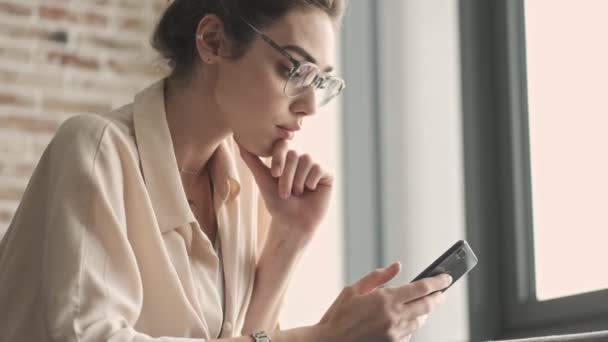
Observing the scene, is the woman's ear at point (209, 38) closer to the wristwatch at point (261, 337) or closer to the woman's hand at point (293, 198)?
the woman's hand at point (293, 198)

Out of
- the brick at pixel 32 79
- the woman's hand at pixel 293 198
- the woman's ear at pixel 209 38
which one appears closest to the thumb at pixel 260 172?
the woman's hand at pixel 293 198

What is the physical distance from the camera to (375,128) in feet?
9.17

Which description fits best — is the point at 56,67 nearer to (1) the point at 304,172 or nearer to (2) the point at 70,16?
(2) the point at 70,16

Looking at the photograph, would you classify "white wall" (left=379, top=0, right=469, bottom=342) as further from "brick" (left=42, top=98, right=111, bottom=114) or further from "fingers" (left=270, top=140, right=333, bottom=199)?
"brick" (left=42, top=98, right=111, bottom=114)

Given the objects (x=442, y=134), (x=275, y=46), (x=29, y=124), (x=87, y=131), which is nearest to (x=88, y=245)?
(x=87, y=131)

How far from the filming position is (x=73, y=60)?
299 cm

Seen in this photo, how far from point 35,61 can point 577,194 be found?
5.43ft

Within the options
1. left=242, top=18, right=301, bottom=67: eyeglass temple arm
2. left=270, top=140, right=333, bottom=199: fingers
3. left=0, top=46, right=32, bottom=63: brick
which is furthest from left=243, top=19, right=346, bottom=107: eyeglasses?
left=0, top=46, right=32, bottom=63: brick

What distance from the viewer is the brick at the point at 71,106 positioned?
9.62 ft

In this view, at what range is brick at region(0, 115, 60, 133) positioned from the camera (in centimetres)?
288

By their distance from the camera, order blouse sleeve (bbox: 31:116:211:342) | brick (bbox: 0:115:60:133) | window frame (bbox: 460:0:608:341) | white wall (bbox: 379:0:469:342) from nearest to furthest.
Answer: blouse sleeve (bbox: 31:116:211:342)
window frame (bbox: 460:0:608:341)
white wall (bbox: 379:0:469:342)
brick (bbox: 0:115:60:133)

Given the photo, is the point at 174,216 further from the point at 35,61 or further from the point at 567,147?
the point at 35,61

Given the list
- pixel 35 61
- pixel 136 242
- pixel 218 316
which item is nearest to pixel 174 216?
pixel 136 242

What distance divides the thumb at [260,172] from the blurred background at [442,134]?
0.92 ft
